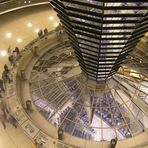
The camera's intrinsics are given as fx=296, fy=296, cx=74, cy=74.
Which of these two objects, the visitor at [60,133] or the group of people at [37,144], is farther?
the visitor at [60,133]

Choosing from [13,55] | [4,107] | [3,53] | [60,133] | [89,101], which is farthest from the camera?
[3,53]

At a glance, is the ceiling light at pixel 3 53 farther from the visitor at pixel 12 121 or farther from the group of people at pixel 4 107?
the visitor at pixel 12 121

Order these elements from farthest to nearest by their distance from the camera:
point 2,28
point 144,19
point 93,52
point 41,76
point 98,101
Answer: point 2,28, point 41,76, point 98,101, point 93,52, point 144,19

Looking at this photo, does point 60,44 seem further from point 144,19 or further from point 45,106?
point 144,19

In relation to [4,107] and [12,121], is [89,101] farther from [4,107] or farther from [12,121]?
[4,107]

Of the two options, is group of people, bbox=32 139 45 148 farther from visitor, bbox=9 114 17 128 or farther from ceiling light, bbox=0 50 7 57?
ceiling light, bbox=0 50 7 57

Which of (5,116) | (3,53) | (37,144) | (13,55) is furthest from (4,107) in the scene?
(3,53)

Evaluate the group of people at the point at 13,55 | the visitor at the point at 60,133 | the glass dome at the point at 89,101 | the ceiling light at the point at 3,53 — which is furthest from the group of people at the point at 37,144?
the ceiling light at the point at 3,53

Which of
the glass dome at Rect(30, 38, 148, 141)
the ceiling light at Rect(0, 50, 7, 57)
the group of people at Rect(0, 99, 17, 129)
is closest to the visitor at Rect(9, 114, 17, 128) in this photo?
the group of people at Rect(0, 99, 17, 129)

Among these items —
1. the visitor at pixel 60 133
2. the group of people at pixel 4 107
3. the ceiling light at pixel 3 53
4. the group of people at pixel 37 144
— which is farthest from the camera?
the ceiling light at pixel 3 53

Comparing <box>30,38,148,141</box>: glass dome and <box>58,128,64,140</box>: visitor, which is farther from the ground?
<box>30,38,148,141</box>: glass dome

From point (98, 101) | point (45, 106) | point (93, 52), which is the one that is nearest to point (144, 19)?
point (93, 52)

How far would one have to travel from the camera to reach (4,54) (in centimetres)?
2059

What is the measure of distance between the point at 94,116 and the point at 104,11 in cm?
746
